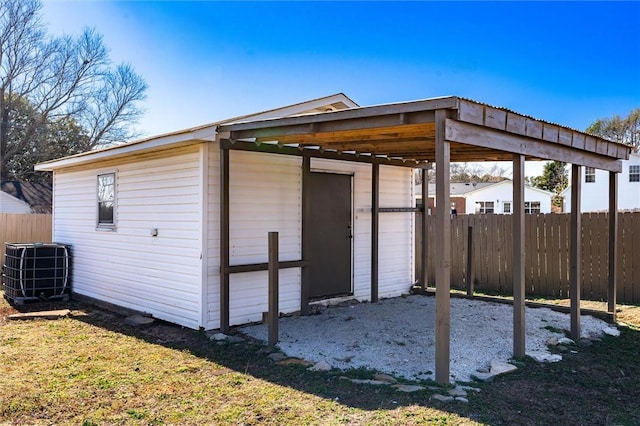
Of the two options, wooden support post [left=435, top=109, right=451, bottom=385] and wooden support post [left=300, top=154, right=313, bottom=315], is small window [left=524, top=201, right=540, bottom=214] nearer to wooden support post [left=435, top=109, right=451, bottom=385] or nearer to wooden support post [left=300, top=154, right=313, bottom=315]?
wooden support post [left=300, top=154, right=313, bottom=315]

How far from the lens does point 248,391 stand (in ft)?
13.2

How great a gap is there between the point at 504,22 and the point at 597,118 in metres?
26.1

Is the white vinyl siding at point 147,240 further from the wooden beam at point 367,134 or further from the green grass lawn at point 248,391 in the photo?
the wooden beam at point 367,134

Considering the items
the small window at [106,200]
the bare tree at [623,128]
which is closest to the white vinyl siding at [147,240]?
the small window at [106,200]

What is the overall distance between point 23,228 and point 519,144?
11451 millimetres

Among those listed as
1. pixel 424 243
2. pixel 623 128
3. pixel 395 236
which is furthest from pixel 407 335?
pixel 623 128

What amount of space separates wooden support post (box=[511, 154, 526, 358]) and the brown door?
3.03 meters

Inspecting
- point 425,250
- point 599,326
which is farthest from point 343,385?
point 425,250

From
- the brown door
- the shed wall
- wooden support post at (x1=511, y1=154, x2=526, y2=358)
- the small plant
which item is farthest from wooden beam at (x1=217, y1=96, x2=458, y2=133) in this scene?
the small plant

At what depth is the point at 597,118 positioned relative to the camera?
33188 millimetres

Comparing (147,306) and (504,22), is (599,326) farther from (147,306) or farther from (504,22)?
(504,22)

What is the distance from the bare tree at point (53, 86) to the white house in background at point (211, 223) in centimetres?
1893

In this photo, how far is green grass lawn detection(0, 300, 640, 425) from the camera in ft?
11.4

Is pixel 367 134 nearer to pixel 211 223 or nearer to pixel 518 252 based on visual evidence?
pixel 518 252
